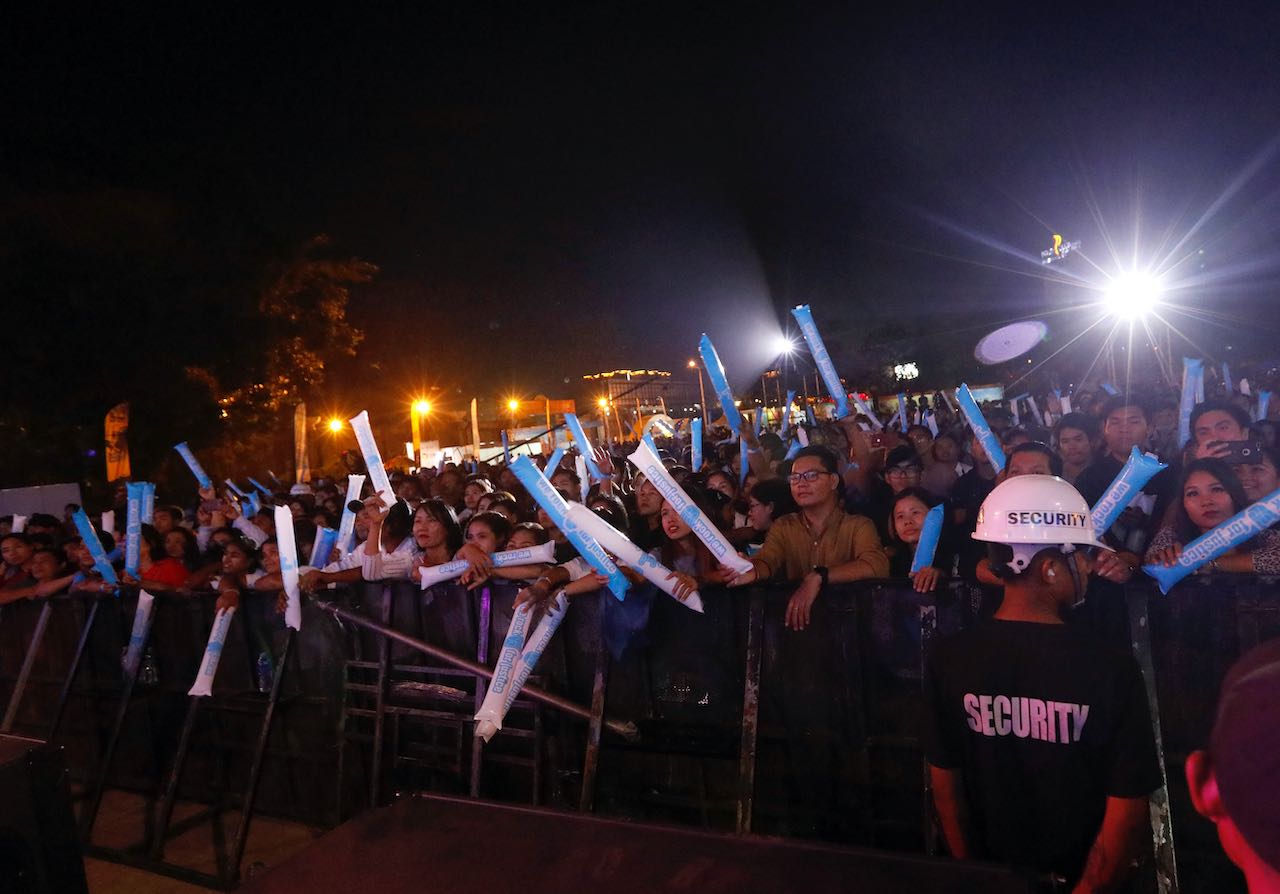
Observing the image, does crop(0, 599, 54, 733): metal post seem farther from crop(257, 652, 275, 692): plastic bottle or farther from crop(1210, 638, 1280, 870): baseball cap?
crop(1210, 638, 1280, 870): baseball cap

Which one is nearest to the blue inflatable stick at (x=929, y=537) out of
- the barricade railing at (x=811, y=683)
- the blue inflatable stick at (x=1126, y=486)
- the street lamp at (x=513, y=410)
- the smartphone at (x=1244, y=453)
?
the barricade railing at (x=811, y=683)

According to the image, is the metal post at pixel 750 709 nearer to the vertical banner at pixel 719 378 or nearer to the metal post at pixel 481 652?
the metal post at pixel 481 652

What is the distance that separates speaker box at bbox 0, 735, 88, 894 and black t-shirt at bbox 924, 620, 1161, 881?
3.03 metres

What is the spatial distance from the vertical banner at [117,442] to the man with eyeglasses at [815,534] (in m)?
22.9

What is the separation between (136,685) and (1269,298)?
3295 centimetres

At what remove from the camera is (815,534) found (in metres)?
4.54

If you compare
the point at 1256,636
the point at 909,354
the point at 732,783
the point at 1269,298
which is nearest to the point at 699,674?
the point at 732,783

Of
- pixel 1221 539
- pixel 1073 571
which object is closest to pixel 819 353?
pixel 1221 539

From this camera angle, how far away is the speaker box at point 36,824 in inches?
96.5

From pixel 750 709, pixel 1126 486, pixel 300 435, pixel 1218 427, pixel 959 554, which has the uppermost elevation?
pixel 300 435

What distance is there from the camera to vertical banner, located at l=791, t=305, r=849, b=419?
5.66 m

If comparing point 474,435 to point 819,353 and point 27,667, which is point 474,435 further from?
point 819,353

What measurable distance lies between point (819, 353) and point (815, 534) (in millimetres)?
2028

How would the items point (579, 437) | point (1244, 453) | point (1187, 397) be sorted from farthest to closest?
point (579, 437) → point (1187, 397) → point (1244, 453)
